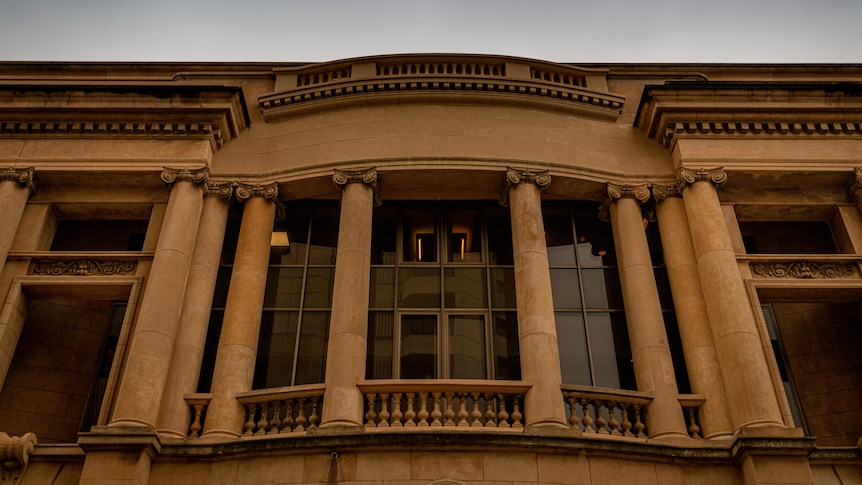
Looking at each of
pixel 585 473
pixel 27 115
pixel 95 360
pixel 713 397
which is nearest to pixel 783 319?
pixel 713 397

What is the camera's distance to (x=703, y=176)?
17.9m

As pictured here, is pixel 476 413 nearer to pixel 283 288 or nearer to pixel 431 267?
pixel 431 267

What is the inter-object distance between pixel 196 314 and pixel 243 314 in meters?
0.98

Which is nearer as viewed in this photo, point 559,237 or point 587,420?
point 587,420

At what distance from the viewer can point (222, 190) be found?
1833 centimetres

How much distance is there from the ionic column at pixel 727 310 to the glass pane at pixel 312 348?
8.33m

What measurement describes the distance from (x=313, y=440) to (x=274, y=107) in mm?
9401

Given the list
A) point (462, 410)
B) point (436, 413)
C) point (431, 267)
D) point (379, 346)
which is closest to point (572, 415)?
point (462, 410)

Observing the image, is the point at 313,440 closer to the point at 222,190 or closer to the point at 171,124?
the point at 222,190

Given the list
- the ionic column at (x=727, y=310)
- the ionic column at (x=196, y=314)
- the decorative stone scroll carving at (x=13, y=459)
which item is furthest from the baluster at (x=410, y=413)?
the decorative stone scroll carving at (x=13, y=459)

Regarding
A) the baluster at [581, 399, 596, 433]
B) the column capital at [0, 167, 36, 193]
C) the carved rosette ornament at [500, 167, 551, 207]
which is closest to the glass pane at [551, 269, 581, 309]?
the carved rosette ornament at [500, 167, 551, 207]

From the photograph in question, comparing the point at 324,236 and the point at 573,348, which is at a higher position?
the point at 324,236

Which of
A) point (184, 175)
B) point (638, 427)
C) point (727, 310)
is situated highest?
point (184, 175)

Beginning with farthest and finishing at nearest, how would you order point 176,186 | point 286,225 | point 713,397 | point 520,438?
point 286,225, point 176,186, point 713,397, point 520,438
